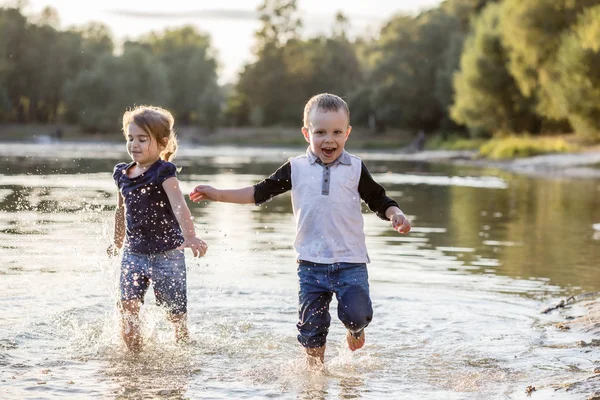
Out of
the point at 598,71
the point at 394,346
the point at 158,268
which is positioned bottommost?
the point at 394,346

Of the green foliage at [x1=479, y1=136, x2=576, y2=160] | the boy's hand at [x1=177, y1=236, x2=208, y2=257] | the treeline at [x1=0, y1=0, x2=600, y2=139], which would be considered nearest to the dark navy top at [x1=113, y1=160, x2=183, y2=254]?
the boy's hand at [x1=177, y1=236, x2=208, y2=257]

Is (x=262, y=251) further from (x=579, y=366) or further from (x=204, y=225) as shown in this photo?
(x=579, y=366)

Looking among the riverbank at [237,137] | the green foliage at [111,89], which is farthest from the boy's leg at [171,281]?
the green foliage at [111,89]

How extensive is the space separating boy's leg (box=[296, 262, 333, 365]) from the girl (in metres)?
0.81

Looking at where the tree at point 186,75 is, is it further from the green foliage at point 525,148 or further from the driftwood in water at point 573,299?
the driftwood in water at point 573,299

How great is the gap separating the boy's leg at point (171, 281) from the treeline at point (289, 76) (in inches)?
1728

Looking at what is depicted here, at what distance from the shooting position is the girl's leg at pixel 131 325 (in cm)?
607

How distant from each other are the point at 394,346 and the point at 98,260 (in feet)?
15.9

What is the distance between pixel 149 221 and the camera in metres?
5.99

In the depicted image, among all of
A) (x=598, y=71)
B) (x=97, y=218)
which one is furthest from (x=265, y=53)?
(x=97, y=218)

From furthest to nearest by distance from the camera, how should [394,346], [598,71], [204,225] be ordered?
[598,71]
[204,225]
[394,346]

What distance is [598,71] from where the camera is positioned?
39406 millimetres

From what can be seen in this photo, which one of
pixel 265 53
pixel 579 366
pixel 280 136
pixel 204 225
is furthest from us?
pixel 265 53

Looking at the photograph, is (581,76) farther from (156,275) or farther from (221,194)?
(221,194)
